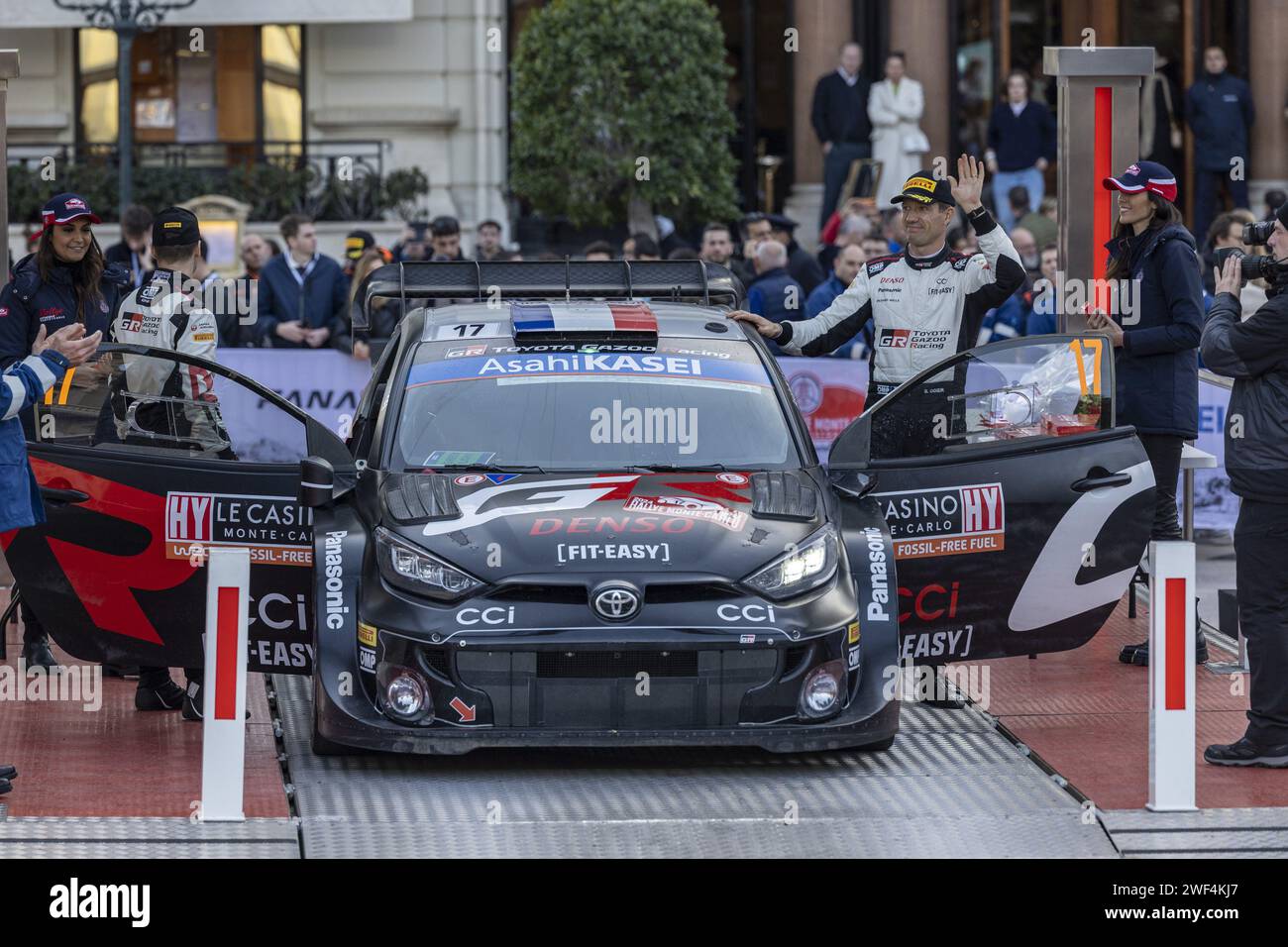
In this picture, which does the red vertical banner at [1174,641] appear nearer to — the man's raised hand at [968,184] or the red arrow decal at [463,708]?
the red arrow decal at [463,708]

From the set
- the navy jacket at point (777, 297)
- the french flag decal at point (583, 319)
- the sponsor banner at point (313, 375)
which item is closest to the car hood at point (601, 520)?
the french flag decal at point (583, 319)

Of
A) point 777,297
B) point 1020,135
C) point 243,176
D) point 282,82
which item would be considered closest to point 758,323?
point 777,297

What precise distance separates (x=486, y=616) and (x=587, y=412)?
4.03ft

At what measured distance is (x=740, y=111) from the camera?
25.0 m

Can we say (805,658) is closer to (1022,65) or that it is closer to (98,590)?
(98,590)

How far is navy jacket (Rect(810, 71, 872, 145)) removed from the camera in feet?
71.5

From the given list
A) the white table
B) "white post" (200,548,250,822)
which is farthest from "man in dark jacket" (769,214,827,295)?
"white post" (200,548,250,822)

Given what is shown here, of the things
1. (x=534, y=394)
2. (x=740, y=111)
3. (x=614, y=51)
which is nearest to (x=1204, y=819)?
(x=534, y=394)

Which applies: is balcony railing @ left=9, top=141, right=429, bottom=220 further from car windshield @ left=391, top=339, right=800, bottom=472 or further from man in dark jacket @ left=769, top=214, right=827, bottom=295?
car windshield @ left=391, top=339, right=800, bottom=472

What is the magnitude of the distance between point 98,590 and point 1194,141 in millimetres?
16630

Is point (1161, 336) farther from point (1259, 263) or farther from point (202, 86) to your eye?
point (202, 86)

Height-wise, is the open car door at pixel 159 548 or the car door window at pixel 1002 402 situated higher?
the car door window at pixel 1002 402

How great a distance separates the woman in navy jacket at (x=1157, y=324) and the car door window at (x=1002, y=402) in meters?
0.58

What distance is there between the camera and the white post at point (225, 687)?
698 centimetres
